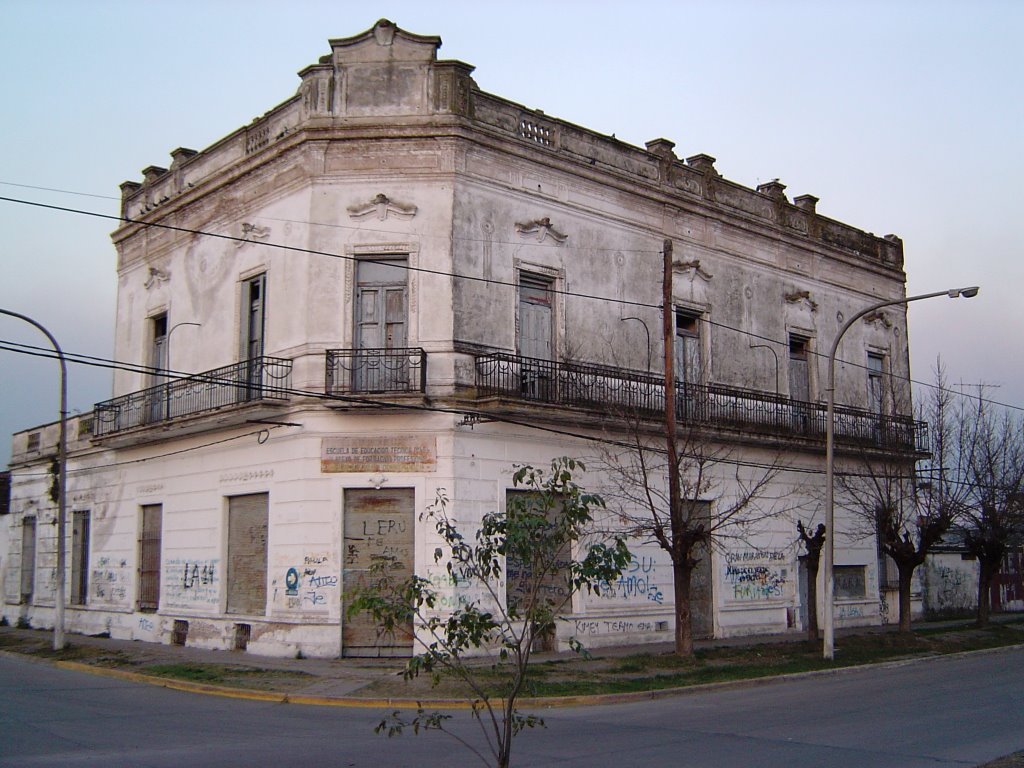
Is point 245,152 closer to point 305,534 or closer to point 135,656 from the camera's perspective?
point 305,534

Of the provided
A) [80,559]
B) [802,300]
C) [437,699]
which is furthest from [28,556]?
[802,300]

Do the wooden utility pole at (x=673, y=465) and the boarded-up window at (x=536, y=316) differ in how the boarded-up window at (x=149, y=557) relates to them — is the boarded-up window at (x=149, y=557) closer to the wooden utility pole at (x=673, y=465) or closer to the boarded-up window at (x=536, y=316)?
the boarded-up window at (x=536, y=316)

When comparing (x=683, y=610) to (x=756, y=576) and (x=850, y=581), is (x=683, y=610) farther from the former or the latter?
(x=850, y=581)

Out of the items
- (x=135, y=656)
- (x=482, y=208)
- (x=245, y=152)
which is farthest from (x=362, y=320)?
(x=135, y=656)

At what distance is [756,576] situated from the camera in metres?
25.0

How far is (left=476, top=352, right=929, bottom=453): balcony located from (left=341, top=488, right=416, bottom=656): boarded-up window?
8.84 ft

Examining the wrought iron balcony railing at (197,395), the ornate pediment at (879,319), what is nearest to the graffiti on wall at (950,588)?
the ornate pediment at (879,319)

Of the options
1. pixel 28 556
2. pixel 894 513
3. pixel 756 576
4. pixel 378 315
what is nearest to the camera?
pixel 378 315

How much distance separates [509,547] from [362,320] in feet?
44.2

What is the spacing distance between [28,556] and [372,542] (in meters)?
16.8

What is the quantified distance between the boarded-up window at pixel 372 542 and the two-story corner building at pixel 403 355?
5 cm

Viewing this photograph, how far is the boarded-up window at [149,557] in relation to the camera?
79.2ft

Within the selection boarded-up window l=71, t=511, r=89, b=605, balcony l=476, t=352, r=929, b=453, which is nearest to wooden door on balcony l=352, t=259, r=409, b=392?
balcony l=476, t=352, r=929, b=453

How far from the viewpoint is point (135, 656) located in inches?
813
